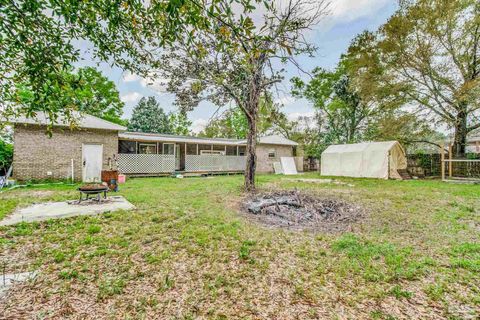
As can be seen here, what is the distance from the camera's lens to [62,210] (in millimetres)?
5195

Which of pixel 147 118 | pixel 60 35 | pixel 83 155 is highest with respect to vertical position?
pixel 147 118

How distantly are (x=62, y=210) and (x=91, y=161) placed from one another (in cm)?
739

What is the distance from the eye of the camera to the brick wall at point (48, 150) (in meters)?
9.98

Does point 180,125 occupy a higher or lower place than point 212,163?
higher

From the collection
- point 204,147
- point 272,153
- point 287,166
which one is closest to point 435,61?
point 287,166

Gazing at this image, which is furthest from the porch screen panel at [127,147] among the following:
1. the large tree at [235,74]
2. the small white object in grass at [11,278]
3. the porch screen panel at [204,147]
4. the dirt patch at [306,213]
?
the small white object in grass at [11,278]

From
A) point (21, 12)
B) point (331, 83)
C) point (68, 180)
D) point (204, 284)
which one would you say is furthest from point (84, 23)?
point (331, 83)

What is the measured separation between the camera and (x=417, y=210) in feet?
19.4

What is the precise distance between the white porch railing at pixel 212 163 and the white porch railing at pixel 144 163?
1.30 m

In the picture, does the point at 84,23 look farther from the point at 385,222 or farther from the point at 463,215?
the point at 463,215

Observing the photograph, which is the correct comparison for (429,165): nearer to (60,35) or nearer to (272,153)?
(272,153)

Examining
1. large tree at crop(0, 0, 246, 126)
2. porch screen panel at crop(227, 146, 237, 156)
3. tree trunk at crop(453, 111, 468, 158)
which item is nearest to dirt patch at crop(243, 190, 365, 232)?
large tree at crop(0, 0, 246, 126)

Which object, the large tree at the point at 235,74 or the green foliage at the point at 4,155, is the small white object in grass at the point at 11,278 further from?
the green foliage at the point at 4,155

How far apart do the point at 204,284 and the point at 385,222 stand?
14.3 feet
